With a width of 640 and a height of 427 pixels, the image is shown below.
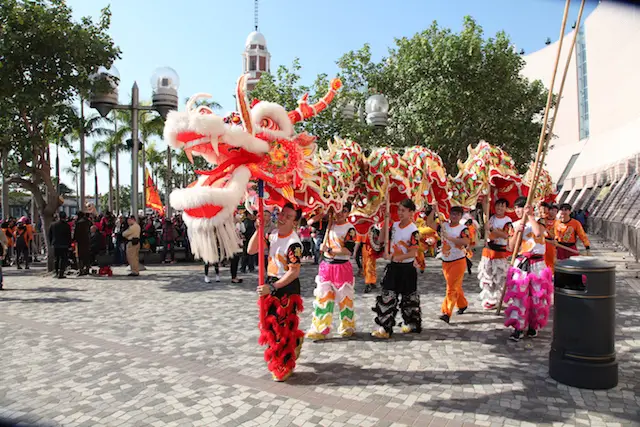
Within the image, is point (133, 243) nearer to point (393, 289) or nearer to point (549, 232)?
point (393, 289)

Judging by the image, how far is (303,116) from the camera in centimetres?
488

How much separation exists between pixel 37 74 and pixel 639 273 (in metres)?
14.7

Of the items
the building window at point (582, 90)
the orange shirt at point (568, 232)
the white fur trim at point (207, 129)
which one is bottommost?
the orange shirt at point (568, 232)

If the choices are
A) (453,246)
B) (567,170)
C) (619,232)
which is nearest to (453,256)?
(453,246)

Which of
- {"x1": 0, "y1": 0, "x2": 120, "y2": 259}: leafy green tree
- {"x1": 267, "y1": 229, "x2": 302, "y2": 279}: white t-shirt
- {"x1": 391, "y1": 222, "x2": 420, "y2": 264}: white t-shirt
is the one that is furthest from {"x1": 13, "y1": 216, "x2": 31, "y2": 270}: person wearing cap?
{"x1": 391, "y1": 222, "x2": 420, "y2": 264}: white t-shirt

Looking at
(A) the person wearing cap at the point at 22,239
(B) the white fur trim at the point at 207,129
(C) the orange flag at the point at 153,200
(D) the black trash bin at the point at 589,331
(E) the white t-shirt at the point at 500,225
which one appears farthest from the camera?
(C) the orange flag at the point at 153,200

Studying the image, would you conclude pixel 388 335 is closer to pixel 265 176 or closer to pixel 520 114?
pixel 265 176

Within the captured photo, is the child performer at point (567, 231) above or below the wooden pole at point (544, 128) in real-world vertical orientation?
below

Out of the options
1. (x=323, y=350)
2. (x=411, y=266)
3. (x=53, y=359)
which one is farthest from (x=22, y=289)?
(x=411, y=266)

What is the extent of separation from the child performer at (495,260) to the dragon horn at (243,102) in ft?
14.8

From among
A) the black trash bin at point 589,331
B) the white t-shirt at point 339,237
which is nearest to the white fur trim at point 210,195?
the white t-shirt at point 339,237

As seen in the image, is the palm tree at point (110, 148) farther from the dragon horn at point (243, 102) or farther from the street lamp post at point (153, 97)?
the dragon horn at point (243, 102)

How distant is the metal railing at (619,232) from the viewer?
13.1 meters

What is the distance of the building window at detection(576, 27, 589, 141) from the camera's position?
1790 inches
